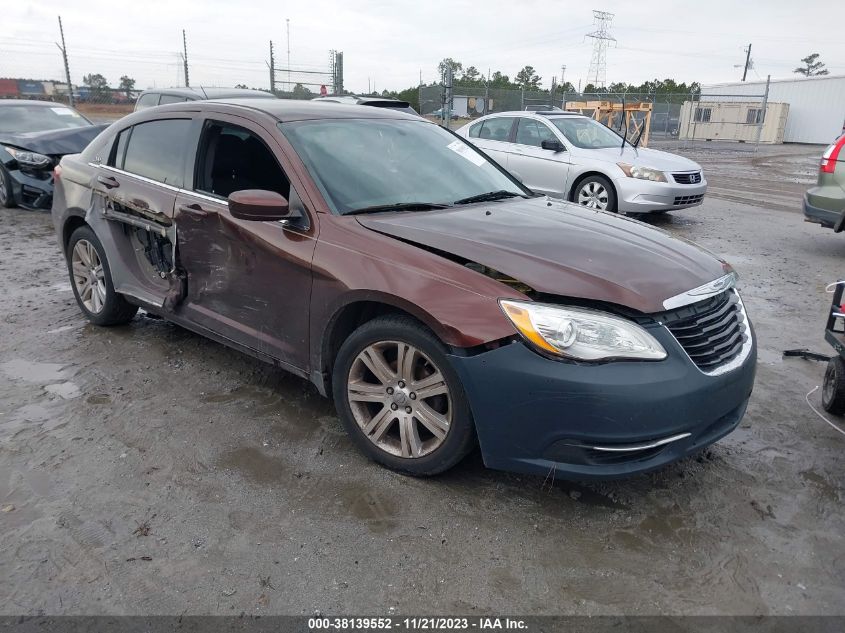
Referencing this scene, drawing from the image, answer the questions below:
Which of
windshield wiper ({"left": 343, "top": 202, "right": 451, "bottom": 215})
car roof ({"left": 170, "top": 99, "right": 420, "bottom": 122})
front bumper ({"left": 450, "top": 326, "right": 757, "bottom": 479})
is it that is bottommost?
front bumper ({"left": 450, "top": 326, "right": 757, "bottom": 479})

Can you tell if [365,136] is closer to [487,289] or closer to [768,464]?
[487,289]

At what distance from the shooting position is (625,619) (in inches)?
88.7

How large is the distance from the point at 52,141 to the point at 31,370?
20.3 feet

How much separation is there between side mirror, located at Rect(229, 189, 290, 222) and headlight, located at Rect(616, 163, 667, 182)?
7.09 metres

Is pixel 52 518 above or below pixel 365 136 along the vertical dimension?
below

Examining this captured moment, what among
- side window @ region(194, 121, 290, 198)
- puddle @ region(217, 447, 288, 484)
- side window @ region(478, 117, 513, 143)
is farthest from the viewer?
side window @ region(478, 117, 513, 143)

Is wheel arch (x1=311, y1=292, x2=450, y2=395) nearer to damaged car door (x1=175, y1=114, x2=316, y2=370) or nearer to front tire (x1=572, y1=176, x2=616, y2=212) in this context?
damaged car door (x1=175, y1=114, x2=316, y2=370)

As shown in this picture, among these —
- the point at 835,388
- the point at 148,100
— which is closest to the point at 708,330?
the point at 835,388

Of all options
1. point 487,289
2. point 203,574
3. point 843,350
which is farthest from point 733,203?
point 203,574

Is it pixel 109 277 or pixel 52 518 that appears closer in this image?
pixel 52 518

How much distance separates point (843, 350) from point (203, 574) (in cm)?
341

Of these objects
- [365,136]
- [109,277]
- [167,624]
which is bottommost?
[167,624]

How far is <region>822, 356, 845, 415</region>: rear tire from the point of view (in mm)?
3646

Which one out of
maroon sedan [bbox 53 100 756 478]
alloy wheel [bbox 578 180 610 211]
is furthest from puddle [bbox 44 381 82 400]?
alloy wheel [bbox 578 180 610 211]
